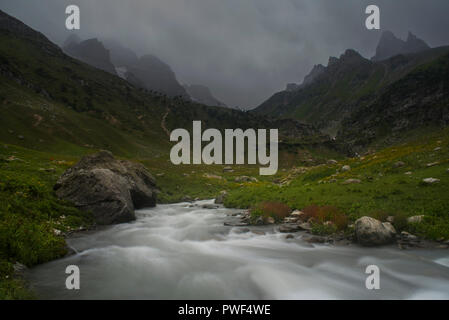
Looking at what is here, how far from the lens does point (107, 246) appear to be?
45.1 ft

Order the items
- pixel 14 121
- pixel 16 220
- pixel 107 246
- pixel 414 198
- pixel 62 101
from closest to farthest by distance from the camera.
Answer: pixel 16 220 → pixel 107 246 → pixel 414 198 → pixel 14 121 → pixel 62 101

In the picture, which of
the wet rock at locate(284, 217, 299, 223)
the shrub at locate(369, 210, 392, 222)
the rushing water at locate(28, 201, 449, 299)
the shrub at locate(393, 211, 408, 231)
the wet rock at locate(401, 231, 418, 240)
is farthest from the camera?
the wet rock at locate(284, 217, 299, 223)

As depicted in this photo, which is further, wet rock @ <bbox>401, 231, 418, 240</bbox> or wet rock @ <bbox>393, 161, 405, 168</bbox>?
wet rock @ <bbox>393, 161, 405, 168</bbox>

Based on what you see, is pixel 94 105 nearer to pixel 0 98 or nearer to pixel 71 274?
pixel 0 98

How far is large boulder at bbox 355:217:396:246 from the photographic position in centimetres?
1298

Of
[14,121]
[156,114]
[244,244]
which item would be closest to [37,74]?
[156,114]

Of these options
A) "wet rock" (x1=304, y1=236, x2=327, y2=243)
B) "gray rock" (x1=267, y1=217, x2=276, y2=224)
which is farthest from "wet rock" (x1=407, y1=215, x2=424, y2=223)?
"gray rock" (x1=267, y1=217, x2=276, y2=224)

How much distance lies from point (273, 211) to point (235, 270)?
9.51 m

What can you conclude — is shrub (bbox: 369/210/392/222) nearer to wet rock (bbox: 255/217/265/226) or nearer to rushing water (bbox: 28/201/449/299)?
rushing water (bbox: 28/201/449/299)

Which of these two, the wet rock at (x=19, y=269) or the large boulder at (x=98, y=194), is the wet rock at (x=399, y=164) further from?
the wet rock at (x=19, y=269)

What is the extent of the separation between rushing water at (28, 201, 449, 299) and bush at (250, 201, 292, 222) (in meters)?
3.27

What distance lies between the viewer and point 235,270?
11.0 metres

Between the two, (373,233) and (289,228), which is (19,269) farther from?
(373,233)

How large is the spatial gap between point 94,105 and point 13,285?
163477 mm
